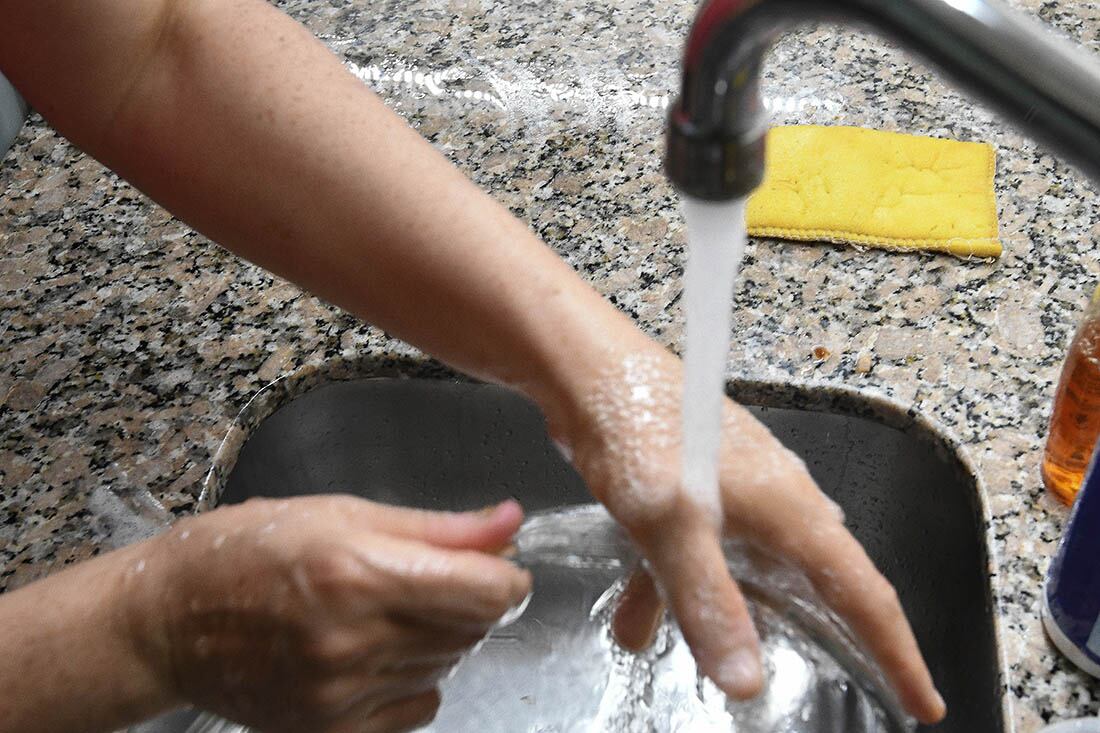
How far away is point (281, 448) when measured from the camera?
31.3 inches

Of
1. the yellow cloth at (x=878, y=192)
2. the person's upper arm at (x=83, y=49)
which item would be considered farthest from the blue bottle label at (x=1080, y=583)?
the person's upper arm at (x=83, y=49)

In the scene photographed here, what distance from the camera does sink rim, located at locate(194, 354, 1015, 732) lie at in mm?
689

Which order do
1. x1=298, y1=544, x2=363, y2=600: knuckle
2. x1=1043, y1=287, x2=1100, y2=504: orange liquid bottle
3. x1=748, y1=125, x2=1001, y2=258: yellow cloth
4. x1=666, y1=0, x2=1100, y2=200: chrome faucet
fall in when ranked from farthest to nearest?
x1=748, y1=125, x2=1001, y2=258: yellow cloth, x1=1043, y1=287, x2=1100, y2=504: orange liquid bottle, x1=298, y1=544, x2=363, y2=600: knuckle, x1=666, y1=0, x2=1100, y2=200: chrome faucet

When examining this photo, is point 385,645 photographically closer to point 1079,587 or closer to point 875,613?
point 875,613

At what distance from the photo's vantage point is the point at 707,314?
15.8 inches

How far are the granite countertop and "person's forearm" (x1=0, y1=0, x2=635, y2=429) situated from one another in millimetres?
150

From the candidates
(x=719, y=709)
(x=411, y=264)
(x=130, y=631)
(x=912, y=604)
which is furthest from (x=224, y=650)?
A: (x=912, y=604)

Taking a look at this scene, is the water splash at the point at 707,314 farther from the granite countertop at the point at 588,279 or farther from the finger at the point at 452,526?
the granite countertop at the point at 588,279

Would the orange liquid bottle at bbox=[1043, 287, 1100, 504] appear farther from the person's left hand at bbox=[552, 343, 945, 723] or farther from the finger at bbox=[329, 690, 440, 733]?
the finger at bbox=[329, 690, 440, 733]

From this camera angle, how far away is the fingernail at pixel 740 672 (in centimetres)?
52

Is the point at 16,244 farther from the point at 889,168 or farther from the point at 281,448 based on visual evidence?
the point at 889,168

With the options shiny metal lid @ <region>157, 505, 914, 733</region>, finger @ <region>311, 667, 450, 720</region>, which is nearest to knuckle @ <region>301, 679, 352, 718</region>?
finger @ <region>311, 667, 450, 720</region>

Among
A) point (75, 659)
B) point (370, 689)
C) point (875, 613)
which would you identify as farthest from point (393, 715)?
point (875, 613)

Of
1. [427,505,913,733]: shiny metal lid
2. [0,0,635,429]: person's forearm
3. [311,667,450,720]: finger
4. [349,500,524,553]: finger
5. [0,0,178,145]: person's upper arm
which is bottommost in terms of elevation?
[427,505,913,733]: shiny metal lid
